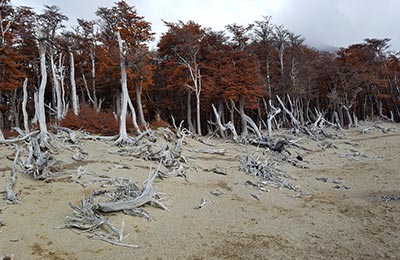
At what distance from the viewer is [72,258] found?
4668 millimetres

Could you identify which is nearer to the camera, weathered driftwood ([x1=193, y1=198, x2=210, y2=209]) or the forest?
the forest

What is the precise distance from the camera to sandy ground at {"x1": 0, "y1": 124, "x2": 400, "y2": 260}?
16.5 ft

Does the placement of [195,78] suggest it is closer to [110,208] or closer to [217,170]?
[217,170]

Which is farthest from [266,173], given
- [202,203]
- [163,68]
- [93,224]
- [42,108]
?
[163,68]

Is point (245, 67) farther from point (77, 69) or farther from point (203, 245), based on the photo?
point (203, 245)

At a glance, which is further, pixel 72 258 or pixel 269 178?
pixel 269 178

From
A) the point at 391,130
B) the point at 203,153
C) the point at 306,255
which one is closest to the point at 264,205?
the point at 306,255

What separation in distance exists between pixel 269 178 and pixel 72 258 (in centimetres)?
Result: 698

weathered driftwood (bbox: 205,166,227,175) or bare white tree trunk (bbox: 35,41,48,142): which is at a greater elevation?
bare white tree trunk (bbox: 35,41,48,142)

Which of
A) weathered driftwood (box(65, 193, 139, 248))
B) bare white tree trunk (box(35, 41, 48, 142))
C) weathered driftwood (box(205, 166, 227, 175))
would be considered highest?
bare white tree trunk (box(35, 41, 48, 142))

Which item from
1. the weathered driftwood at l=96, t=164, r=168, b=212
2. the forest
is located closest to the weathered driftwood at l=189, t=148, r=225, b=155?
the forest

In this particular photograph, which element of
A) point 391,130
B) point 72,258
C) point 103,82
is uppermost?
point 103,82

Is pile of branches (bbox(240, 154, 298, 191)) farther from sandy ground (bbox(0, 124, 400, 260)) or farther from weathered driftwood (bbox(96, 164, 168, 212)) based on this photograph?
weathered driftwood (bbox(96, 164, 168, 212))

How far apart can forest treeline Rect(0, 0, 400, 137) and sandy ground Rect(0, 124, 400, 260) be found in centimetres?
653
